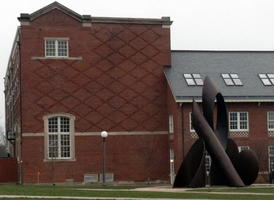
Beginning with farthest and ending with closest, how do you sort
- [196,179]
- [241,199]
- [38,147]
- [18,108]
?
[18,108] < [38,147] < [196,179] < [241,199]

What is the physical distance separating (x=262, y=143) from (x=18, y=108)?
19.6 meters

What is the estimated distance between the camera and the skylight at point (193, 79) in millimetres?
51394

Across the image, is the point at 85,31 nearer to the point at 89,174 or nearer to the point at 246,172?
the point at 89,174

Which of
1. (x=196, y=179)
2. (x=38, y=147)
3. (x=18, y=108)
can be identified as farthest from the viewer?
(x=18, y=108)

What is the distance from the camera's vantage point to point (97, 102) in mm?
51656

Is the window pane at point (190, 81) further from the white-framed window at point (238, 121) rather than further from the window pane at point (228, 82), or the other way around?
the white-framed window at point (238, 121)

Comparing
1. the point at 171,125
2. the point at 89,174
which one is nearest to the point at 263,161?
the point at 171,125

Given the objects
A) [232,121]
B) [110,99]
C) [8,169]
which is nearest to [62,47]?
[110,99]

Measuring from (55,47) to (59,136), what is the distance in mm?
6879

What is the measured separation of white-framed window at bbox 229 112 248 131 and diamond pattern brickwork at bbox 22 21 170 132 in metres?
5.32

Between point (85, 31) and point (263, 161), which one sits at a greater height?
point (85, 31)

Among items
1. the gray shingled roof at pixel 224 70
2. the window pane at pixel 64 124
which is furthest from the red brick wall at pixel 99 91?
the gray shingled roof at pixel 224 70

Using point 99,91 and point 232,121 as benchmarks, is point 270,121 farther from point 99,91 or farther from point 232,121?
point 99,91

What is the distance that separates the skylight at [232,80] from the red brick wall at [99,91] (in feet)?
16.2
